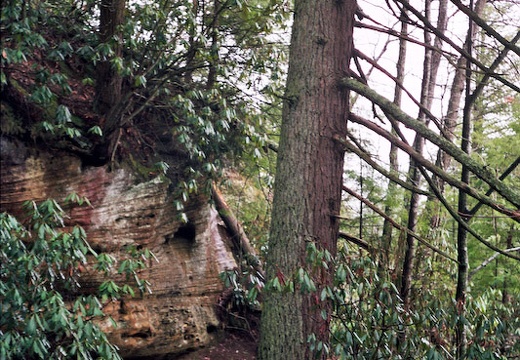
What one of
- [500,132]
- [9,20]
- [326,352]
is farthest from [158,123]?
[500,132]

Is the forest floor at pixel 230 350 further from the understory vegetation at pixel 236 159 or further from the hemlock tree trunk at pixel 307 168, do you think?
the hemlock tree trunk at pixel 307 168

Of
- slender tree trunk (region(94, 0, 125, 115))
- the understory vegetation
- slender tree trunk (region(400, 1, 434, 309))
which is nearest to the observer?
the understory vegetation

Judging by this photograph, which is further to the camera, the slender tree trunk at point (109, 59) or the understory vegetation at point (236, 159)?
the slender tree trunk at point (109, 59)

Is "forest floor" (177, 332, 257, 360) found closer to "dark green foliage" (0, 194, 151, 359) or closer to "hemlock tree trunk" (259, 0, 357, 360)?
"dark green foliage" (0, 194, 151, 359)

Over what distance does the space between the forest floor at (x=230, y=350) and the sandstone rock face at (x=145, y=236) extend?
0.15m

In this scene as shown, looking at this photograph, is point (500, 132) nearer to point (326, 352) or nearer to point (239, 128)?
point (239, 128)

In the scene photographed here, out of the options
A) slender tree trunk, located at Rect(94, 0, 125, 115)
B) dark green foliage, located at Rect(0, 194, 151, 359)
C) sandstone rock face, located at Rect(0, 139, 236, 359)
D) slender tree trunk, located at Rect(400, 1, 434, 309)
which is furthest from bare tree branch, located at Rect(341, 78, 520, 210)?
sandstone rock face, located at Rect(0, 139, 236, 359)

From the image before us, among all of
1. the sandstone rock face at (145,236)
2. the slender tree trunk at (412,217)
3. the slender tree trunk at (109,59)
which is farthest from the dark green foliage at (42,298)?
the slender tree trunk at (412,217)

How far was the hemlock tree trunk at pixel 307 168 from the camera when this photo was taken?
4.42 m

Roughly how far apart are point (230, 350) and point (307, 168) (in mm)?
4369

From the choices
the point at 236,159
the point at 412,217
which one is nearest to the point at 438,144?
the point at 412,217

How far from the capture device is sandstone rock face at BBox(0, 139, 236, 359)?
20.1ft

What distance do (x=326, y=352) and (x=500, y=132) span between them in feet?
25.6

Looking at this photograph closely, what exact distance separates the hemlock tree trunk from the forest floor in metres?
3.27
